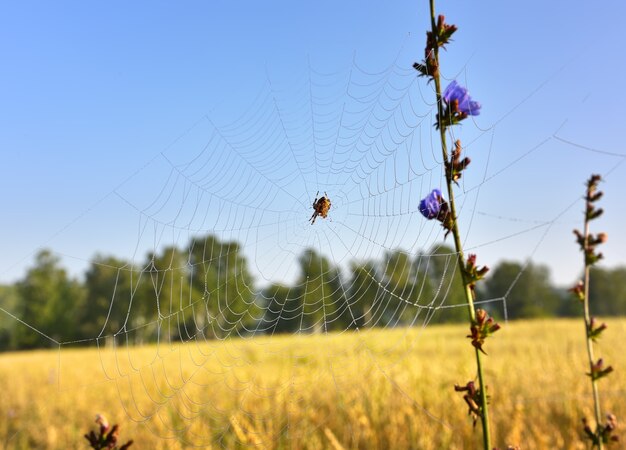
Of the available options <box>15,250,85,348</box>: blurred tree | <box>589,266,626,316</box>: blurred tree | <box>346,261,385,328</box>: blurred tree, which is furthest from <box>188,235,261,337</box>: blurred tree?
<box>589,266,626,316</box>: blurred tree

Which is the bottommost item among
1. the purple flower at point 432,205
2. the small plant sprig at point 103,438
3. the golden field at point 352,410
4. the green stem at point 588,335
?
the golden field at point 352,410

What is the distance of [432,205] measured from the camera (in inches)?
59.9

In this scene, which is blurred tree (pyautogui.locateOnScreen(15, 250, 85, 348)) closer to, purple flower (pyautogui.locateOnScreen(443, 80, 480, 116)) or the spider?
the spider

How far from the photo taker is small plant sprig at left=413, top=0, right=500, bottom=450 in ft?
4.38

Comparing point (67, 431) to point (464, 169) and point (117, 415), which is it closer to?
point (117, 415)

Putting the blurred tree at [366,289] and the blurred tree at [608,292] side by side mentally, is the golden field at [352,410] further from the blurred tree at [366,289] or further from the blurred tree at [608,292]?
the blurred tree at [608,292]

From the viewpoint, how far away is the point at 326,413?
19.1 feet

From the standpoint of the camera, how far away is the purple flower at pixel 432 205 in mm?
1517

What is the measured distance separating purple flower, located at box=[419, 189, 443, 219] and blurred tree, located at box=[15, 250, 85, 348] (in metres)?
49.4

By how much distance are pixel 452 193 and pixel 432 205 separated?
126 mm

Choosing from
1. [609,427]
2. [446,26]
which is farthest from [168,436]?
[446,26]

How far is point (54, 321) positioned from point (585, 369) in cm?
5075

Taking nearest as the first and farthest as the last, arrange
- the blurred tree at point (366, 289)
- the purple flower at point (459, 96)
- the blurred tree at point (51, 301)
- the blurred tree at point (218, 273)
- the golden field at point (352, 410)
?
the purple flower at point (459, 96), the blurred tree at point (366, 289), the blurred tree at point (218, 273), the golden field at point (352, 410), the blurred tree at point (51, 301)

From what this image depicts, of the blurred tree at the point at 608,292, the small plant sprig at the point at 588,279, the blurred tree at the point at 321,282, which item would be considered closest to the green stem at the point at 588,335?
the small plant sprig at the point at 588,279
